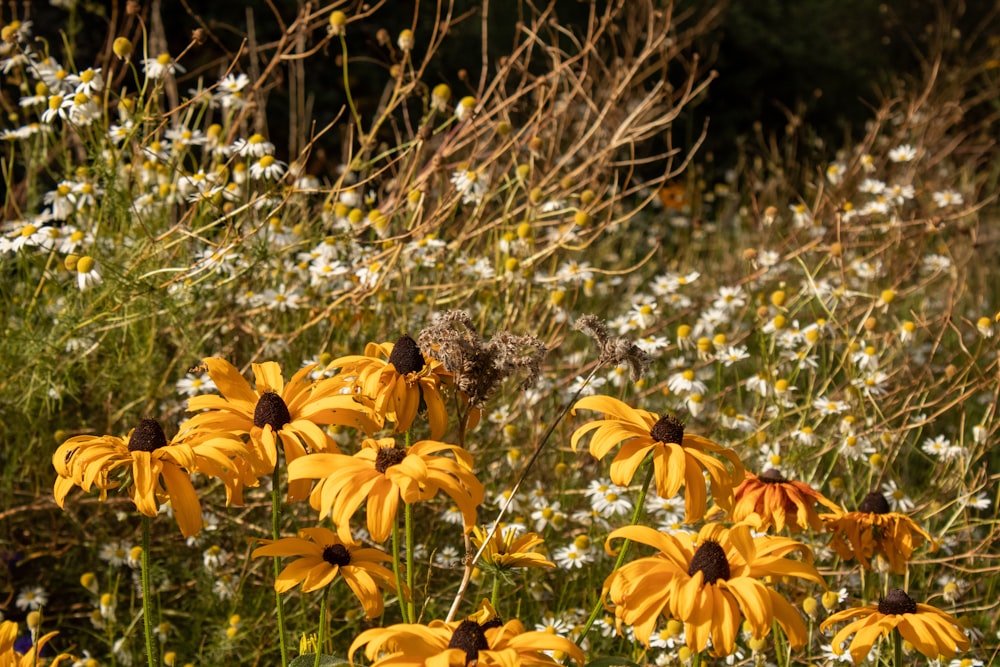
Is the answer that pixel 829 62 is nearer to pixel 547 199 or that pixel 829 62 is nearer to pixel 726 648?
pixel 547 199

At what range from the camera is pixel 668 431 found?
1.64 m

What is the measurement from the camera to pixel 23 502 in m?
3.23

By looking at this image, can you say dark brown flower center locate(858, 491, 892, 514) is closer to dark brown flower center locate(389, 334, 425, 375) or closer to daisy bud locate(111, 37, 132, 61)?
dark brown flower center locate(389, 334, 425, 375)

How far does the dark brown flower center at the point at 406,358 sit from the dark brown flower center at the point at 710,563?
500 mm

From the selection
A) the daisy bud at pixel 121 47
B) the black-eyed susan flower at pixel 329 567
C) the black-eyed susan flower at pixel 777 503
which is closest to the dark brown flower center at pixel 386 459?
the black-eyed susan flower at pixel 329 567

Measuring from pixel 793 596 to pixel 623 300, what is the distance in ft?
7.68

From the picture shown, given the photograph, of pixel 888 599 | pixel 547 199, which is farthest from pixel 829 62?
pixel 888 599

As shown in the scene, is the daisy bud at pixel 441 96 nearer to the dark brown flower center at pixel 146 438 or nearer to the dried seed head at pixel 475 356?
the dried seed head at pixel 475 356

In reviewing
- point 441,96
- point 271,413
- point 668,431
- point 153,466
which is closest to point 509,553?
point 668,431

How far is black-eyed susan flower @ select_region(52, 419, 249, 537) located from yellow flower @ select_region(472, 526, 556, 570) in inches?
15.3

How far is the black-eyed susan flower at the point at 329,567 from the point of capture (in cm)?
154

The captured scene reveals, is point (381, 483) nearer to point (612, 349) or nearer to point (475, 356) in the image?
point (475, 356)

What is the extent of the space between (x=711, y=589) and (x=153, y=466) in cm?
75

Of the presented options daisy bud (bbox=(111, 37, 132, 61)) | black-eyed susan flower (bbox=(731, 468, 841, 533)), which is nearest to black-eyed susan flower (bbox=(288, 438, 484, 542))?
black-eyed susan flower (bbox=(731, 468, 841, 533))
